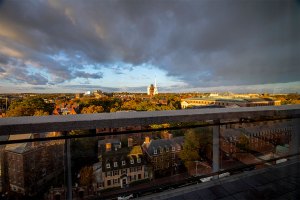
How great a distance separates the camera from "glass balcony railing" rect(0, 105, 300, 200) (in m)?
1.51

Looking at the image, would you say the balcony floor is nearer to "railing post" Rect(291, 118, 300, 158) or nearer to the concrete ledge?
"railing post" Rect(291, 118, 300, 158)

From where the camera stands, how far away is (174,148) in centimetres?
204

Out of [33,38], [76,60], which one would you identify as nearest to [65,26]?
[33,38]

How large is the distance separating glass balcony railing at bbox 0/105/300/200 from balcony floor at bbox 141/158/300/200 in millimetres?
78

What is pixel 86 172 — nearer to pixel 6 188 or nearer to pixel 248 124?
pixel 6 188

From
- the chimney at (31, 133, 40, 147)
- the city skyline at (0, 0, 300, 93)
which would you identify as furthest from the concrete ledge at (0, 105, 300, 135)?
the city skyline at (0, 0, 300, 93)

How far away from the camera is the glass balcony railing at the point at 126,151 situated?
4.96 ft

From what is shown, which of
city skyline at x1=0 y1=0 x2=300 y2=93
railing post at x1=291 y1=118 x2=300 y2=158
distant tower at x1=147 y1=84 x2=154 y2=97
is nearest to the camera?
railing post at x1=291 y1=118 x2=300 y2=158

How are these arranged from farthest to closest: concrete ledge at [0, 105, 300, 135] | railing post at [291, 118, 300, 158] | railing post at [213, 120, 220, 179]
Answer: railing post at [291, 118, 300, 158], railing post at [213, 120, 220, 179], concrete ledge at [0, 105, 300, 135]

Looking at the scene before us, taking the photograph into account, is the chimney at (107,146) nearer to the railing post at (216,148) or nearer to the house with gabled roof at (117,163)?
the house with gabled roof at (117,163)

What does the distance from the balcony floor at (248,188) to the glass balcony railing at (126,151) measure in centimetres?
8

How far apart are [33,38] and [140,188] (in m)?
35.4

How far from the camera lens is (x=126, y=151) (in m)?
1.77

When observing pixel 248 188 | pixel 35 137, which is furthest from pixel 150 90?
pixel 35 137
